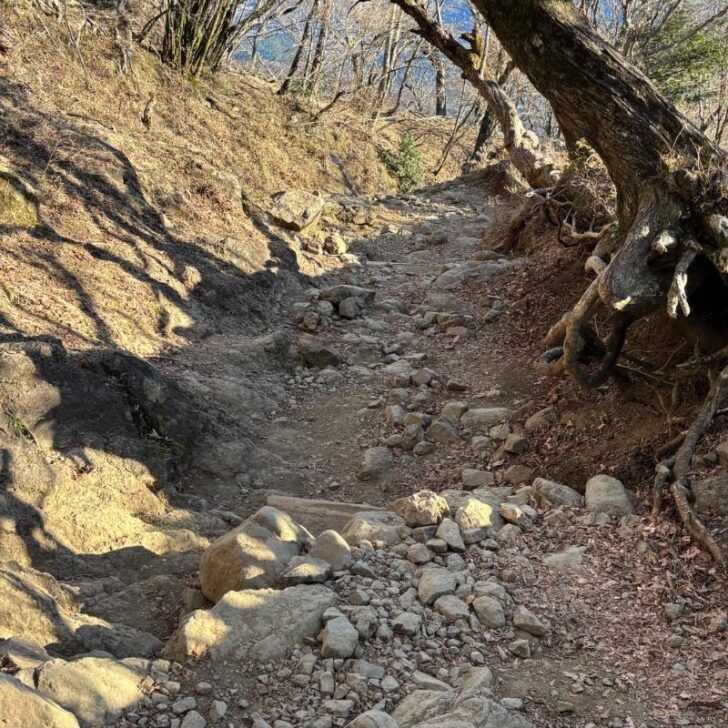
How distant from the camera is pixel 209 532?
4.59 m

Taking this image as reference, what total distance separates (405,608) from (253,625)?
76 centimetres

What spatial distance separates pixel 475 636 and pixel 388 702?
25.4 inches

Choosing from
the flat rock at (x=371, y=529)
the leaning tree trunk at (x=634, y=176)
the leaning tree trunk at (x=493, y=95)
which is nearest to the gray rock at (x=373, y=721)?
the flat rock at (x=371, y=529)

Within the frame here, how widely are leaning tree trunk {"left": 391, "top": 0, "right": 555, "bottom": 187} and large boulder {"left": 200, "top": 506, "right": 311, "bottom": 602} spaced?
20.7 ft

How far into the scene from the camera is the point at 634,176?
5.20m

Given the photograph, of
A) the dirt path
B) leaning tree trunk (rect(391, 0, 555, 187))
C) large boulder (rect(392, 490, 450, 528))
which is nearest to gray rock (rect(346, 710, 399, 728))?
the dirt path

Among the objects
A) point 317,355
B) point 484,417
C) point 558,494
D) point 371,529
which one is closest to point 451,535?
point 371,529

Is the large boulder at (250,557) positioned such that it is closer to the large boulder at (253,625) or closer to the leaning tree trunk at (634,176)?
the large boulder at (253,625)

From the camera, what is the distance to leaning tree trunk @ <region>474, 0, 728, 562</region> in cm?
477

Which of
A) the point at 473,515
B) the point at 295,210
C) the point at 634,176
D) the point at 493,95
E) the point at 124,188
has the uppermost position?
the point at 493,95

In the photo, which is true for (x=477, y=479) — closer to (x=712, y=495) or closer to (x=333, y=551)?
(x=712, y=495)

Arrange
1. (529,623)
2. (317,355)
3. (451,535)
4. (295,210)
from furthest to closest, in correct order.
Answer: (295,210)
(317,355)
(451,535)
(529,623)

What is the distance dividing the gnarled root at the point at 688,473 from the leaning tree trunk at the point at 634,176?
0.05 ft

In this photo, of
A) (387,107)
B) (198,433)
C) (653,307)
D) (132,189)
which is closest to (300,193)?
(132,189)
